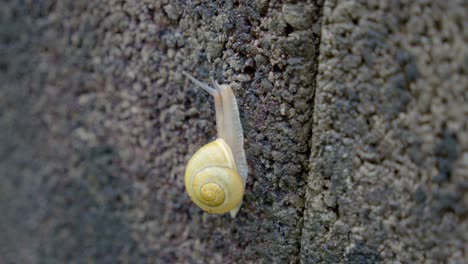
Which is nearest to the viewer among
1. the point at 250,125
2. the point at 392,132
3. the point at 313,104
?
the point at 392,132

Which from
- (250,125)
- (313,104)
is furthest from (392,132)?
(250,125)

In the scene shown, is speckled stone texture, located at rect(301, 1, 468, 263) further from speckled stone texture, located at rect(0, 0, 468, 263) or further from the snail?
the snail

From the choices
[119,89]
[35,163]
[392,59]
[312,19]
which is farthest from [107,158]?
[392,59]

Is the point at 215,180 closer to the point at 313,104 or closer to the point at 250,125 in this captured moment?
the point at 250,125

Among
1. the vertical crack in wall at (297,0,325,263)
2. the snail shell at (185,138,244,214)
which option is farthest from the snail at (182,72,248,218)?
the vertical crack in wall at (297,0,325,263)

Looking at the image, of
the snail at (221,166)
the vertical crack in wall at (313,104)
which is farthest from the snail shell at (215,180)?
the vertical crack in wall at (313,104)

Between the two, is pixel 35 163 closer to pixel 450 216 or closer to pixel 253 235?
pixel 253 235
